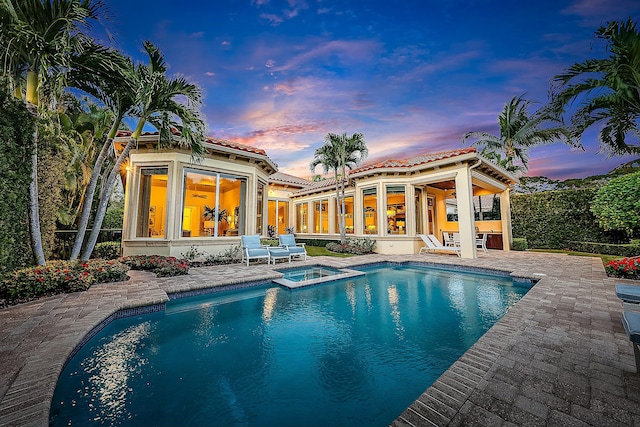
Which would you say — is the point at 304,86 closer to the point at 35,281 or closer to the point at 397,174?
the point at 397,174

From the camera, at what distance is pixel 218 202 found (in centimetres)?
973

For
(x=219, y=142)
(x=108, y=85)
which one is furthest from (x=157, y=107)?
(x=219, y=142)

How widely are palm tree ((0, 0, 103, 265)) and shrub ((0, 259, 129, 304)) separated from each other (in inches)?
40.4

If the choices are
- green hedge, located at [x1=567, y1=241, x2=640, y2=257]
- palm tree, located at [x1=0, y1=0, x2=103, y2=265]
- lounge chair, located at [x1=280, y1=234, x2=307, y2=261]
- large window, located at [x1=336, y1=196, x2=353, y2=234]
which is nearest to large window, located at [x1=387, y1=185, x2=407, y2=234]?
large window, located at [x1=336, y1=196, x2=353, y2=234]

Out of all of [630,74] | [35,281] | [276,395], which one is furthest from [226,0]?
[630,74]

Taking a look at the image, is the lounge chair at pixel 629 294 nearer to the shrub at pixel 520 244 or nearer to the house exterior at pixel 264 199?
the house exterior at pixel 264 199

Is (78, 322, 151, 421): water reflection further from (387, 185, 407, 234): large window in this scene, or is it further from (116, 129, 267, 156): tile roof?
(387, 185, 407, 234): large window

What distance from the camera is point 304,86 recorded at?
37.6 ft

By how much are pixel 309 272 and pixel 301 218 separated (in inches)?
427

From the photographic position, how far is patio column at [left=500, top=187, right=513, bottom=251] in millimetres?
14172

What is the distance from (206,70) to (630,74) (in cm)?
1359

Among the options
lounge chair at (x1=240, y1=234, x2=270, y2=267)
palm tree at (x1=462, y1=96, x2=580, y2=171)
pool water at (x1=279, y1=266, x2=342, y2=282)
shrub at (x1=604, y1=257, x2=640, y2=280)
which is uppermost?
palm tree at (x1=462, y1=96, x2=580, y2=171)

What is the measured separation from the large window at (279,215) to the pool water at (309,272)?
873cm

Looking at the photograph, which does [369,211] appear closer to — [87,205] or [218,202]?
[218,202]
